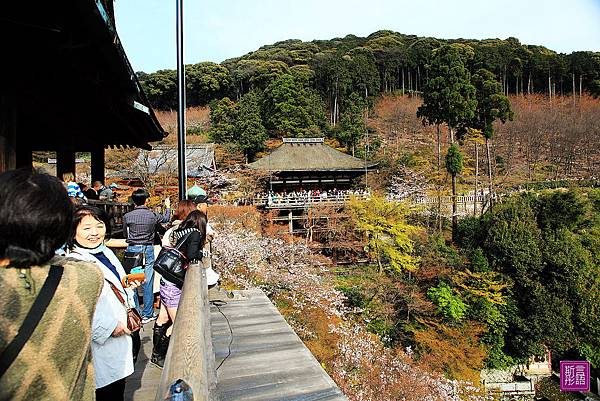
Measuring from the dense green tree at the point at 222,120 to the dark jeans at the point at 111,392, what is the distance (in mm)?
29802

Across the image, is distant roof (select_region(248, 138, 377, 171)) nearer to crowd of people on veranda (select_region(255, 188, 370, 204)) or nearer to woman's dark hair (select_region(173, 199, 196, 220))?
crowd of people on veranda (select_region(255, 188, 370, 204))

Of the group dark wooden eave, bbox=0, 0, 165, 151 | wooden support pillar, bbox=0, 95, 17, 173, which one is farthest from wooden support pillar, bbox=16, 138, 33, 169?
wooden support pillar, bbox=0, 95, 17, 173

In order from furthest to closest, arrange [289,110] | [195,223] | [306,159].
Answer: [289,110]
[306,159]
[195,223]

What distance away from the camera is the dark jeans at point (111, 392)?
1754 mm

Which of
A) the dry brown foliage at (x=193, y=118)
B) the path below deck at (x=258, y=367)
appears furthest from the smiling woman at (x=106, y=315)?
the dry brown foliage at (x=193, y=118)

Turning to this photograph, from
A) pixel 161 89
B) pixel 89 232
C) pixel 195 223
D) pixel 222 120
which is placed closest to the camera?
pixel 89 232

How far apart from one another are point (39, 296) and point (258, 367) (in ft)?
8.72

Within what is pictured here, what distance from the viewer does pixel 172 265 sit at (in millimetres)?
2906

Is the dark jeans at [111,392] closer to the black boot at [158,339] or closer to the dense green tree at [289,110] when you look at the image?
the black boot at [158,339]

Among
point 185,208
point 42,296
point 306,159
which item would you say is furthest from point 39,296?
point 306,159

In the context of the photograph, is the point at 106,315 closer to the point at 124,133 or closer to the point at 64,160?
the point at 124,133

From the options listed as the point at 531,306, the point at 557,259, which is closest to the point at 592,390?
the point at 531,306

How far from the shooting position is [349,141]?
1261 inches

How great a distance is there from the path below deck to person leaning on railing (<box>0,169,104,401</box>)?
5.21ft
